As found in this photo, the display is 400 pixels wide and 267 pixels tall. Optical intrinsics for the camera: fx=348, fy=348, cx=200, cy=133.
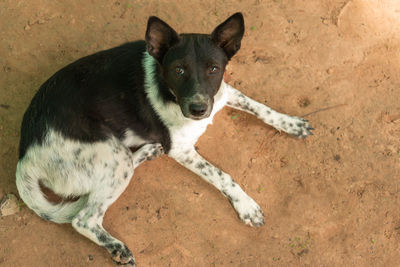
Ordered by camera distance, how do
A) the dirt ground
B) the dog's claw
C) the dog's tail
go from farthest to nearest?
1. the dog's claw
2. the dirt ground
3. the dog's tail

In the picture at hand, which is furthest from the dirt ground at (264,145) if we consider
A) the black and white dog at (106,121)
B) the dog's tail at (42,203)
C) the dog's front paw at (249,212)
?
the black and white dog at (106,121)

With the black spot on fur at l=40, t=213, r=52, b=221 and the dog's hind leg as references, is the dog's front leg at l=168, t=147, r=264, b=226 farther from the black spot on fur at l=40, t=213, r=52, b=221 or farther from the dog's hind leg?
the black spot on fur at l=40, t=213, r=52, b=221

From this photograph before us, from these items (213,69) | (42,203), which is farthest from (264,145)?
(42,203)

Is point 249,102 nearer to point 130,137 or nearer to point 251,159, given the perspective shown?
point 251,159

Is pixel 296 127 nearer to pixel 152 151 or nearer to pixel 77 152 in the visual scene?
pixel 152 151

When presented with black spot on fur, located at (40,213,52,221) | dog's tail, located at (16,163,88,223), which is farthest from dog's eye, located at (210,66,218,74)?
black spot on fur, located at (40,213,52,221)

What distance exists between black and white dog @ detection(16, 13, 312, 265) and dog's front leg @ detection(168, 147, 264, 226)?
0.21 metres

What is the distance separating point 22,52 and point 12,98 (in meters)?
0.57

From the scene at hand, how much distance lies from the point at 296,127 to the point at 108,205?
2074 mm

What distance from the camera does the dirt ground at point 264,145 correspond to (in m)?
3.46

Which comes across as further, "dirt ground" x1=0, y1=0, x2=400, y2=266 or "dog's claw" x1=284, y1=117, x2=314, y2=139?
"dog's claw" x1=284, y1=117, x2=314, y2=139

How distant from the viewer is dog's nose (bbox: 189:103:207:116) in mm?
2656

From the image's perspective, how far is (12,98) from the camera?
3.96m

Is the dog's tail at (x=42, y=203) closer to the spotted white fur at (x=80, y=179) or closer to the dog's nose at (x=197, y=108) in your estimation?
the spotted white fur at (x=80, y=179)
